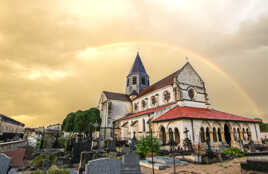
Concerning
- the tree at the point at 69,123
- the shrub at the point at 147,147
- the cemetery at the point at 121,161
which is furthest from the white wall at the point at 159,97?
the tree at the point at 69,123

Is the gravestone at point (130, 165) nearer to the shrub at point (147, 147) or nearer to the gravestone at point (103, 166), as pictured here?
the gravestone at point (103, 166)

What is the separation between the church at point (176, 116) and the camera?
18.6m

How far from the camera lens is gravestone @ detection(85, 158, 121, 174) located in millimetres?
4473

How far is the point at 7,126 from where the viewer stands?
134 ft

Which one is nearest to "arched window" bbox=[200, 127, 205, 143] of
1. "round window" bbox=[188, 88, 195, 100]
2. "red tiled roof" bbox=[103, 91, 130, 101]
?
"round window" bbox=[188, 88, 195, 100]

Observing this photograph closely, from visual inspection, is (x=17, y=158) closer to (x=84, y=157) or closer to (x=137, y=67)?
(x=84, y=157)

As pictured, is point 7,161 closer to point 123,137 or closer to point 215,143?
point 215,143

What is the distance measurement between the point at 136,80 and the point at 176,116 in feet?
85.8

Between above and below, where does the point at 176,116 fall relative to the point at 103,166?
above

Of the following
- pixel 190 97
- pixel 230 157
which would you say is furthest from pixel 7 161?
pixel 190 97

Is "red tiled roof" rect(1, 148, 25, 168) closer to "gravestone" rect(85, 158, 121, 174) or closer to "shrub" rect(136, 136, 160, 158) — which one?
"gravestone" rect(85, 158, 121, 174)

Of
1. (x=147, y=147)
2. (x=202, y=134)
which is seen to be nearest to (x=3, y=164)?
(x=147, y=147)

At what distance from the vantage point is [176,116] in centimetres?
1842

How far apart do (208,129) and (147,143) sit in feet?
34.4
